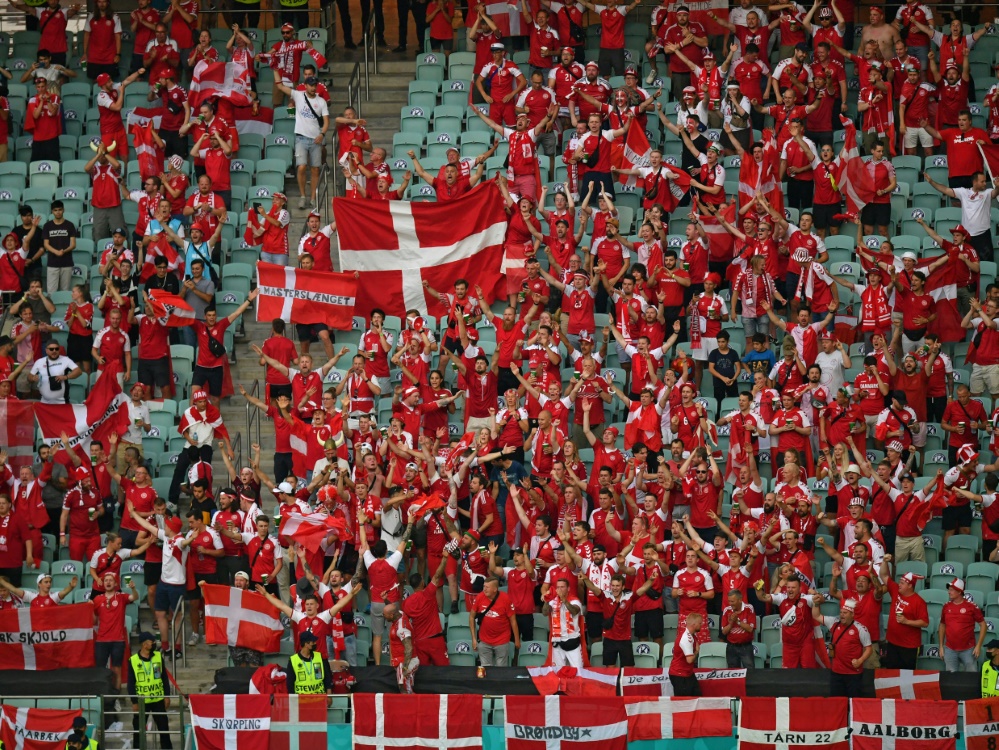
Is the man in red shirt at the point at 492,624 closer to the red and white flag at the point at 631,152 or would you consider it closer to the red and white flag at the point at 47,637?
the red and white flag at the point at 47,637

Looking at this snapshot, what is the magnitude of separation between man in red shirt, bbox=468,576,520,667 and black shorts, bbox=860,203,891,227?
8.32 metres

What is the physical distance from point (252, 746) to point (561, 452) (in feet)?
17.9

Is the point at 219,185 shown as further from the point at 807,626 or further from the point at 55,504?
the point at 807,626

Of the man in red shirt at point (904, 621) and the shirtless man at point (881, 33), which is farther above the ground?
the shirtless man at point (881, 33)

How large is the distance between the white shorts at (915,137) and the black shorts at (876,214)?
1.37 m

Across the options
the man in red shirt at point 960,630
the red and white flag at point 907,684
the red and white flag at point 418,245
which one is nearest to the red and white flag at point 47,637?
the red and white flag at point 418,245

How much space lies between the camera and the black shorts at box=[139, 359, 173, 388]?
942 inches

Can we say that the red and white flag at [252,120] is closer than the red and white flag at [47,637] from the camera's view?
No

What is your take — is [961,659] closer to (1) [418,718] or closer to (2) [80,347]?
(1) [418,718]

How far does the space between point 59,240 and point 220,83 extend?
3743 mm

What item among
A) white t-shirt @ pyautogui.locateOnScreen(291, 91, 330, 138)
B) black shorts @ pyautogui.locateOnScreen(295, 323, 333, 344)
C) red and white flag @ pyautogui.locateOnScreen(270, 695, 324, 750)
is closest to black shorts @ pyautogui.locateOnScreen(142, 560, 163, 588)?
red and white flag @ pyautogui.locateOnScreen(270, 695, 324, 750)

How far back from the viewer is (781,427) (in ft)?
73.6

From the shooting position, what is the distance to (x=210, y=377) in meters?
24.0

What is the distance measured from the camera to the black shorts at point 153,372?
23938 millimetres
